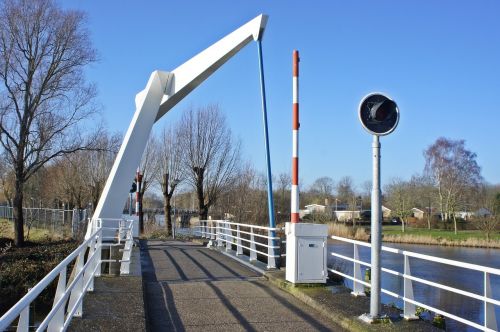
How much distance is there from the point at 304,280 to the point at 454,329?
508cm

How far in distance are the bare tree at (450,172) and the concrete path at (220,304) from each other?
2396 inches

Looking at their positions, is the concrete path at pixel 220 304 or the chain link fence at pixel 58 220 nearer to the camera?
the concrete path at pixel 220 304

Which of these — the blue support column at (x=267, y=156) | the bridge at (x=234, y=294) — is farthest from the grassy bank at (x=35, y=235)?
the blue support column at (x=267, y=156)

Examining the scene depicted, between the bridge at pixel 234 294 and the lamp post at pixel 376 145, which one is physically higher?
the lamp post at pixel 376 145

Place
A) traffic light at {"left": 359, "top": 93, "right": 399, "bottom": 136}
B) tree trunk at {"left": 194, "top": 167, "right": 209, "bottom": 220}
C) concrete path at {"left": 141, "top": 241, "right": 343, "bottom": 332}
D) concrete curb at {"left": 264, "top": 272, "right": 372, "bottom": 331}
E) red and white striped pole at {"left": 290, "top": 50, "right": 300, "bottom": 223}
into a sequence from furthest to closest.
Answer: tree trunk at {"left": 194, "top": 167, "right": 209, "bottom": 220} < red and white striped pole at {"left": 290, "top": 50, "right": 300, "bottom": 223} < concrete path at {"left": 141, "top": 241, "right": 343, "bottom": 332} < traffic light at {"left": 359, "top": 93, "right": 399, "bottom": 136} < concrete curb at {"left": 264, "top": 272, "right": 372, "bottom": 331}

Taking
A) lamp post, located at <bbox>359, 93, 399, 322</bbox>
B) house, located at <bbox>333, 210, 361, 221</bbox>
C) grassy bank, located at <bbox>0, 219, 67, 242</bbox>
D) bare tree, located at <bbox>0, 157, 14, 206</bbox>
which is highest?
bare tree, located at <bbox>0, 157, 14, 206</bbox>

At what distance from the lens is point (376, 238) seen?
6777 millimetres

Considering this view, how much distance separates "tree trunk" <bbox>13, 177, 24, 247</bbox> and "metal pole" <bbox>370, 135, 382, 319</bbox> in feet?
86.9

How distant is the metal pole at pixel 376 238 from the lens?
6704 millimetres

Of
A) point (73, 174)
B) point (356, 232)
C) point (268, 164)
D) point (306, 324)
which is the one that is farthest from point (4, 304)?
point (356, 232)

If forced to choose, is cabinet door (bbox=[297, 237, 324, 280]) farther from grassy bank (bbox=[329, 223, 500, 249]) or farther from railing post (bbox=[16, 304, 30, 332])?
grassy bank (bbox=[329, 223, 500, 249])

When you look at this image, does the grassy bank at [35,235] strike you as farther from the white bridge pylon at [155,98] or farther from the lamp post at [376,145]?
the lamp post at [376,145]

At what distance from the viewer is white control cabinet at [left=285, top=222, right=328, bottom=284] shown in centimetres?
908

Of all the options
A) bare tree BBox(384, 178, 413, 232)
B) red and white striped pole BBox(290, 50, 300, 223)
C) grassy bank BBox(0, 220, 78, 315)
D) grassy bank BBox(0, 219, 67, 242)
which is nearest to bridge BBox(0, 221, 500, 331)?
red and white striped pole BBox(290, 50, 300, 223)
